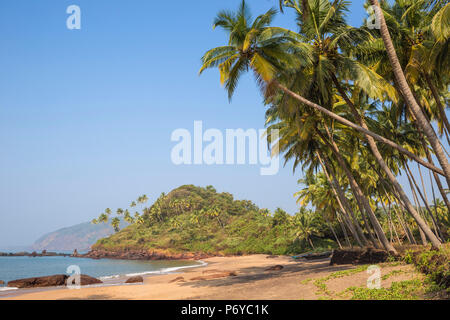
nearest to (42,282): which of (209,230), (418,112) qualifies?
(418,112)

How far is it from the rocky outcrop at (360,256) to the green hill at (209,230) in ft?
89.6

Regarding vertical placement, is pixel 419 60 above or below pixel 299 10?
below

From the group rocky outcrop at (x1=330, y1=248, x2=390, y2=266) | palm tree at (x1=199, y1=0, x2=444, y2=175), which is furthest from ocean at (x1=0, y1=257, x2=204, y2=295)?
palm tree at (x1=199, y1=0, x2=444, y2=175)

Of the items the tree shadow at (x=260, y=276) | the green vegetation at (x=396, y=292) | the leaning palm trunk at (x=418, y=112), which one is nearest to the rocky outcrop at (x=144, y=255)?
the tree shadow at (x=260, y=276)

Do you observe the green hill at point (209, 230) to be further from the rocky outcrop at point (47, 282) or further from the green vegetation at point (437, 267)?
the green vegetation at point (437, 267)

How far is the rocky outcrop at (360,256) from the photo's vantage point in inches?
554

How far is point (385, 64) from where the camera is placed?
45.4 ft

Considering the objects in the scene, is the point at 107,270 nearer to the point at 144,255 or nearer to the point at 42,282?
the point at 42,282

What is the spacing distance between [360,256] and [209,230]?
66597 mm

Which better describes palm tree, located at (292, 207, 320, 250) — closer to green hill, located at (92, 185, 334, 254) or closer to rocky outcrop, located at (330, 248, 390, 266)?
green hill, located at (92, 185, 334, 254)

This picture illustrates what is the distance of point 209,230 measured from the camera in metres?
79.9
